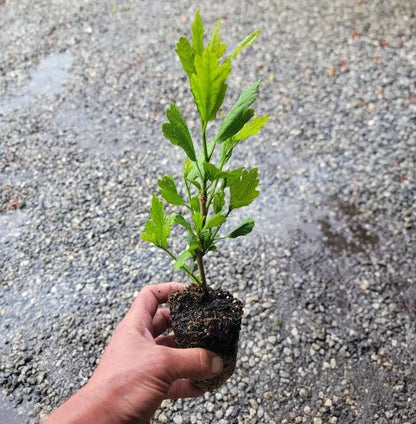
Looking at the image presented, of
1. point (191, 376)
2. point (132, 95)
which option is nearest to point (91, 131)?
point (132, 95)

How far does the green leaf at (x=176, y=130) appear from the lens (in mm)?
1036

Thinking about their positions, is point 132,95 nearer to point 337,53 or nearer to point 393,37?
point 337,53

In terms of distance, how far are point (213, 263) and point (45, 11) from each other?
286cm

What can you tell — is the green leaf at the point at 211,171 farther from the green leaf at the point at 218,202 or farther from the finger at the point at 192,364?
the finger at the point at 192,364

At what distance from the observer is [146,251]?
2.26 m

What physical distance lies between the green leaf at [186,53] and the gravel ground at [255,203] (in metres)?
1.24

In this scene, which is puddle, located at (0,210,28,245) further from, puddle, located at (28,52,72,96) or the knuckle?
the knuckle

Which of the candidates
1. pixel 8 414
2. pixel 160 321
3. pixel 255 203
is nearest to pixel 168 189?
pixel 160 321

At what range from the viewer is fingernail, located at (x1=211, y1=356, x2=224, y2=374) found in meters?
1.20

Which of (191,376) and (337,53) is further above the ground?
(191,376)

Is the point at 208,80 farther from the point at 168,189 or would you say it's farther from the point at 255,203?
the point at 255,203

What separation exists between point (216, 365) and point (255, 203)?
1.39 m

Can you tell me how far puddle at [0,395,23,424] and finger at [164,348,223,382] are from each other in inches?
36.2

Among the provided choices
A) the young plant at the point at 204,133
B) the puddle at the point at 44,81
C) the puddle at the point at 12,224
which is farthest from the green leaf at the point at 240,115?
the puddle at the point at 44,81
